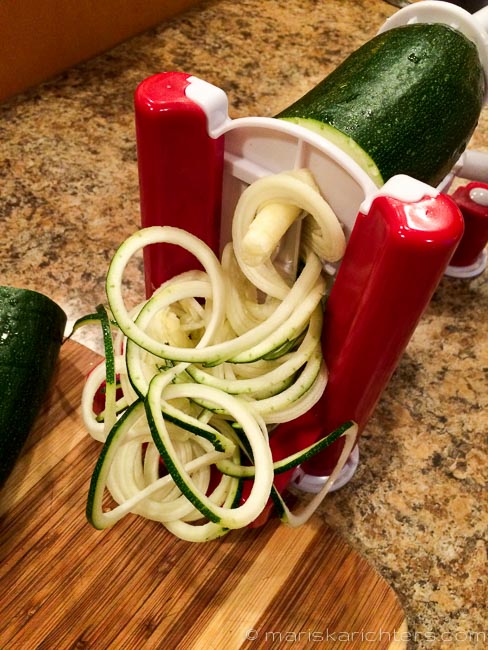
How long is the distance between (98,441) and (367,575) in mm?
371

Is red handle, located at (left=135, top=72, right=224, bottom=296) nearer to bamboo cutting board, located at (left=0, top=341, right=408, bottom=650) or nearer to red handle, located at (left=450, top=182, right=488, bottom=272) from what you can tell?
bamboo cutting board, located at (left=0, top=341, right=408, bottom=650)

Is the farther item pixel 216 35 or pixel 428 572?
pixel 216 35

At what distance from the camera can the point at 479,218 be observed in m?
1.05

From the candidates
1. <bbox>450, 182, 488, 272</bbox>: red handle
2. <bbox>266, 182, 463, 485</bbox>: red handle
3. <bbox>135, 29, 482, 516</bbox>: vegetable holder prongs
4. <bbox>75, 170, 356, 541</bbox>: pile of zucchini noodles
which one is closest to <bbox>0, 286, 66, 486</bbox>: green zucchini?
<bbox>75, 170, 356, 541</bbox>: pile of zucchini noodles

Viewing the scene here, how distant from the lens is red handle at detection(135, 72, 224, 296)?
2.19 feet

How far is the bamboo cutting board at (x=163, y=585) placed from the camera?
2.29 ft

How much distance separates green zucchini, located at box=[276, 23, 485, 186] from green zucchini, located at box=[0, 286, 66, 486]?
0.39 m

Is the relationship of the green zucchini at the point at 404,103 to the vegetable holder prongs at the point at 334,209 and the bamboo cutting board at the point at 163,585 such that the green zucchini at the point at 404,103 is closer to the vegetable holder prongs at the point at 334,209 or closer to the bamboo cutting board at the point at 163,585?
the vegetable holder prongs at the point at 334,209

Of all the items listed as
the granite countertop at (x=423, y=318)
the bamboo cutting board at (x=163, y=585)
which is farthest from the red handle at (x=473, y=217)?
the bamboo cutting board at (x=163, y=585)

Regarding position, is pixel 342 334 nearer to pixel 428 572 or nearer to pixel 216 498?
pixel 216 498

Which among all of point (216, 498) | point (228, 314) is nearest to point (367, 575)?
point (216, 498)

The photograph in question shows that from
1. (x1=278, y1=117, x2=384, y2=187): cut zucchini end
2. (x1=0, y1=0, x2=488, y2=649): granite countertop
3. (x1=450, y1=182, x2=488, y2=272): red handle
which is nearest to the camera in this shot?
(x1=278, y1=117, x2=384, y2=187): cut zucchini end

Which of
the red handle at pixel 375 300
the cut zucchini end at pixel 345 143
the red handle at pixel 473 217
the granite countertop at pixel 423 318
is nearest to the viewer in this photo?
the red handle at pixel 375 300

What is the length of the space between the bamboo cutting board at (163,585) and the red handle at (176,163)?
34 centimetres
